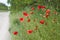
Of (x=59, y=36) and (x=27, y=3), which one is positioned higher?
(x=59, y=36)

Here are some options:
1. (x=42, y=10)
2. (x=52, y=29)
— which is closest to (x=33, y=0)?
(x=42, y=10)

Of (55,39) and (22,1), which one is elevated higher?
(55,39)

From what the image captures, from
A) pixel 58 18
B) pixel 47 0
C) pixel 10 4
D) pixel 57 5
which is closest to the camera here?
pixel 58 18

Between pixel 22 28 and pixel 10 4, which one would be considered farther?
pixel 10 4

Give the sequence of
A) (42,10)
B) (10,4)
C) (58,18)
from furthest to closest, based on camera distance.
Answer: (10,4) < (42,10) < (58,18)

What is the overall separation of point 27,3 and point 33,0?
14.4 inches

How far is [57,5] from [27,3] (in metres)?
1.89

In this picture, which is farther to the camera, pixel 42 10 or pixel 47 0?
pixel 47 0

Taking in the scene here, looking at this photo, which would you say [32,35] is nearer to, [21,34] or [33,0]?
[21,34]

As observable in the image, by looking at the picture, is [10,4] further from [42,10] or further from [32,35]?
[32,35]

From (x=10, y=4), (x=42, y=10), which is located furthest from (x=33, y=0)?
(x=42, y=10)

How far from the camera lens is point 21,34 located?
420 centimetres

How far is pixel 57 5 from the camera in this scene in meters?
6.43

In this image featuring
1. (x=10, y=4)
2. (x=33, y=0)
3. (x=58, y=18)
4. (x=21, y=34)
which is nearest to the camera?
(x=21, y=34)
